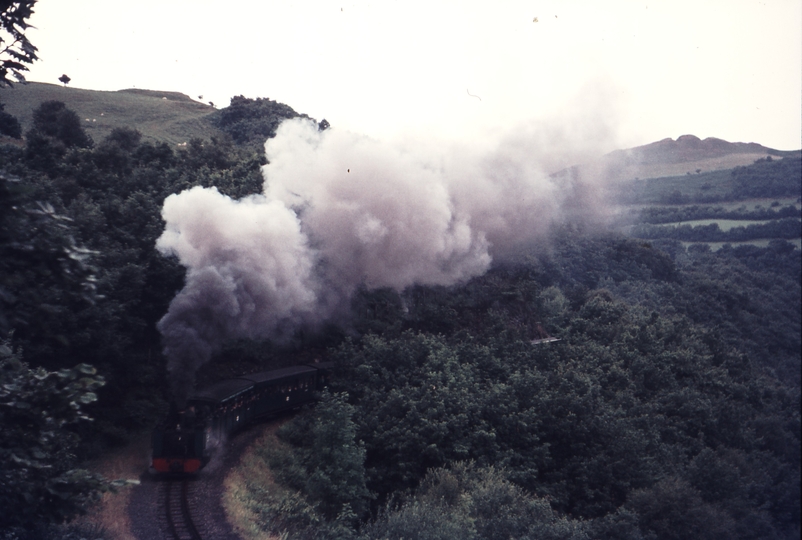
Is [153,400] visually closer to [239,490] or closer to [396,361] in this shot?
[239,490]

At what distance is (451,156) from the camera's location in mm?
32438

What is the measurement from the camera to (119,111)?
258 feet

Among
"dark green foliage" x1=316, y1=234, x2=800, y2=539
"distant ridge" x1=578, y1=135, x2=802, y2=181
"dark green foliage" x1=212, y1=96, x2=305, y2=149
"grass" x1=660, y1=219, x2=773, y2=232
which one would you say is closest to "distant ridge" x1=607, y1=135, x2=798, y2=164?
"distant ridge" x1=578, y1=135, x2=802, y2=181

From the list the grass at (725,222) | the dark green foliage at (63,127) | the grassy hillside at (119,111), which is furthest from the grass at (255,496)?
the grassy hillside at (119,111)

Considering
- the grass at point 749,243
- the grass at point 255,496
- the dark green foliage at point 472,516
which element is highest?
the grass at point 749,243

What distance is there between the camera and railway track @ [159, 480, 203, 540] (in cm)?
1683

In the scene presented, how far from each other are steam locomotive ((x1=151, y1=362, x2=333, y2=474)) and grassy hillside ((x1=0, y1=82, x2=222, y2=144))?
5001 cm

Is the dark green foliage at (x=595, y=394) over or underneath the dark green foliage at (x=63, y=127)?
underneath

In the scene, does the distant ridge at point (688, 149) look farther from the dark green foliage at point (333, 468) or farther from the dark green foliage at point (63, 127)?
the dark green foliage at point (63, 127)

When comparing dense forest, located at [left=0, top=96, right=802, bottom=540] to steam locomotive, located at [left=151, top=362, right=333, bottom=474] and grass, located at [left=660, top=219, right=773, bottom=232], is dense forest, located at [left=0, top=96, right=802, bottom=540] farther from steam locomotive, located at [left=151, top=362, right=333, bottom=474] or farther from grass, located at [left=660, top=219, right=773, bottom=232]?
grass, located at [left=660, top=219, right=773, bottom=232]

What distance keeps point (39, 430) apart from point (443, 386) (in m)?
19.4

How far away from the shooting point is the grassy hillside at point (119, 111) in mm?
68375

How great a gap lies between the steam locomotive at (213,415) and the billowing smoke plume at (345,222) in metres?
2.00

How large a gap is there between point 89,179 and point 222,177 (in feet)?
25.9
